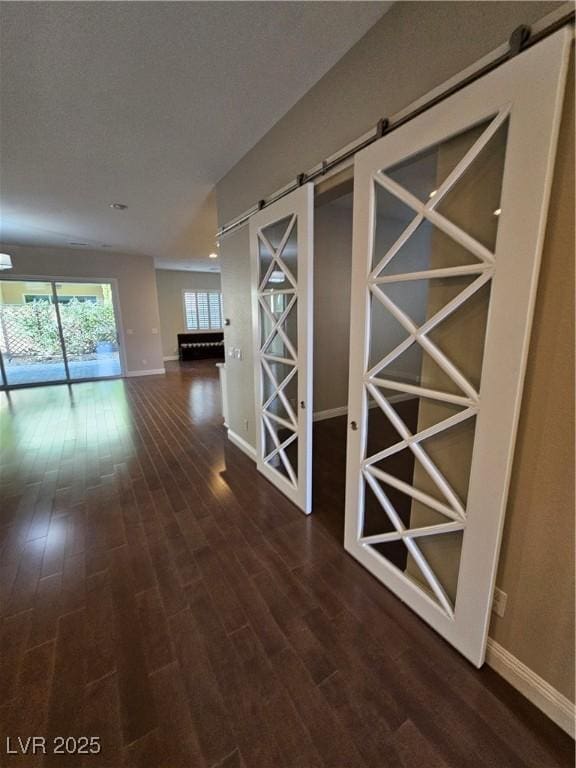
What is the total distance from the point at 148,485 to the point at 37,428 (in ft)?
9.12

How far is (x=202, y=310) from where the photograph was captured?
1088cm

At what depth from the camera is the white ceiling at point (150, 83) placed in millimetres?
1437

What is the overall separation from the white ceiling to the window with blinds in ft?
23.2

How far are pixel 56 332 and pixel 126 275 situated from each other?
6.88 feet

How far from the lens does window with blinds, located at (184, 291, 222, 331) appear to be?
10.6 metres

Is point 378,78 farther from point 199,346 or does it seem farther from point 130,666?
point 199,346

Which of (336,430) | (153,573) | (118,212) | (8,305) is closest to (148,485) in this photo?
(153,573)

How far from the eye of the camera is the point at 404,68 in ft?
4.54

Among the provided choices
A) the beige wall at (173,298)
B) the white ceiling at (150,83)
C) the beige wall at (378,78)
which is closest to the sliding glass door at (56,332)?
the beige wall at (173,298)

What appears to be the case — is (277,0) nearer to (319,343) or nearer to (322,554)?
(322,554)

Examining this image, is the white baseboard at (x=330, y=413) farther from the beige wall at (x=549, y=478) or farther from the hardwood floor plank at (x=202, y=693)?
the beige wall at (x=549, y=478)

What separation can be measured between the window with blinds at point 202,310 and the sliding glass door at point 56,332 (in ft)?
10.9

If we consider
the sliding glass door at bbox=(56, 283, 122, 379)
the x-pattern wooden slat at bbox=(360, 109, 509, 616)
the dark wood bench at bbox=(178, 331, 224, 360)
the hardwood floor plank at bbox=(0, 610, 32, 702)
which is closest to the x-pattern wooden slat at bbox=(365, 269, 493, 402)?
the x-pattern wooden slat at bbox=(360, 109, 509, 616)

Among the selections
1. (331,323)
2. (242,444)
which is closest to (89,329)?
(242,444)
